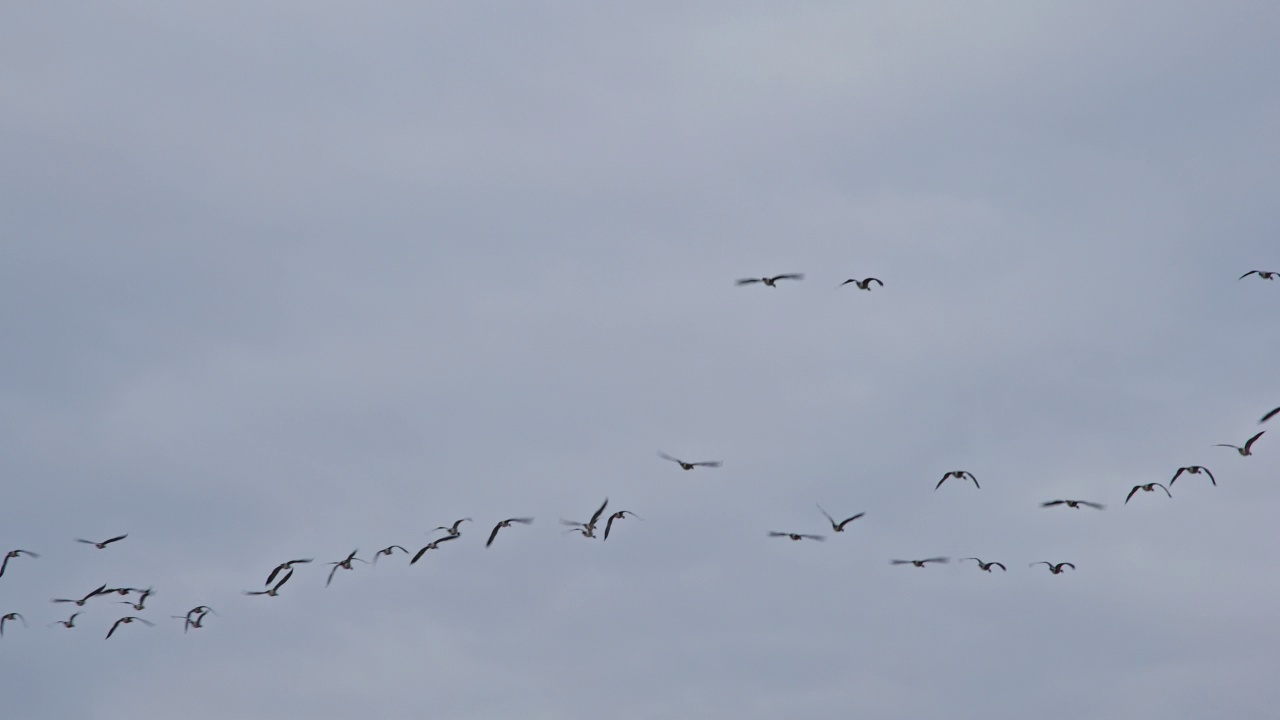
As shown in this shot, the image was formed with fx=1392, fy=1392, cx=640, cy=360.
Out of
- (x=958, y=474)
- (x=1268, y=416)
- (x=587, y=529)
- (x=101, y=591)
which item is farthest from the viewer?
(x=101, y=591)

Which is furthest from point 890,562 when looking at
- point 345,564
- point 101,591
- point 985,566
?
point 101,591

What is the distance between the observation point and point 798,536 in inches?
3061

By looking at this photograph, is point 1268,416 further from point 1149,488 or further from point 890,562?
point 890,562

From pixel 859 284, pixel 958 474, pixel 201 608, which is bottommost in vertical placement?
pixel 201 608

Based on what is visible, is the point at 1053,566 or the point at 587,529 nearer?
the point at 587,529

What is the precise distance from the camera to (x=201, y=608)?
84000mm

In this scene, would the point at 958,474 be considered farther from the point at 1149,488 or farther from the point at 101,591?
the point at 101,591

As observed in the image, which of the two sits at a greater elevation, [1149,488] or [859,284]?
[859,284]

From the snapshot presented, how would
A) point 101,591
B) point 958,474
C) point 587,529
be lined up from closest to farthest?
1. point 587,529
2. point 958,474
3. point 101,591

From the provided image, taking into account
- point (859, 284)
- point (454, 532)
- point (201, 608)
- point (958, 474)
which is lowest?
point (201, 608)

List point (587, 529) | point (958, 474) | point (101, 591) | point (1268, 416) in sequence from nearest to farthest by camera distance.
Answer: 1. point (1268, 416)
2. point (587, 529)
3. point (958, 474)
4. point (101, 591)

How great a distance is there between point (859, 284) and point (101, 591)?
49.9 m

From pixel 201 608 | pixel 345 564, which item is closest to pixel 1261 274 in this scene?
pixel 345 564

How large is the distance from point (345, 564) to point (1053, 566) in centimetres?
4363
